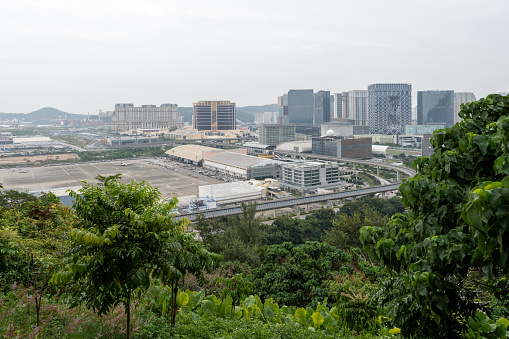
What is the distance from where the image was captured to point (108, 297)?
10.1 feet

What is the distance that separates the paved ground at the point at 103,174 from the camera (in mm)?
28703

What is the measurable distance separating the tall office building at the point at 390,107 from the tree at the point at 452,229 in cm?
7807

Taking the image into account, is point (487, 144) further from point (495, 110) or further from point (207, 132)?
point (207, 132)

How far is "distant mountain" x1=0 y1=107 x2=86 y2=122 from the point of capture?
13900cm

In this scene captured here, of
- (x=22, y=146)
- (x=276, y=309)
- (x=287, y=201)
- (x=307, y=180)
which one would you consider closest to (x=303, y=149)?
(x=307, y=180)

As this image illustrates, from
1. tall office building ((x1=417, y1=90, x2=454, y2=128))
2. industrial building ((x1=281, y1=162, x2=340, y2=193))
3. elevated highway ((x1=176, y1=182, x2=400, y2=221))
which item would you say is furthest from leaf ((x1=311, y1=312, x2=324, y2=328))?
tall office building ((x1=417, y1=90, x2=454, y2=128))

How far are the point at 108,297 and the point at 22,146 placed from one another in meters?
64.9

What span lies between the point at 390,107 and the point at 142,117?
5338 cm

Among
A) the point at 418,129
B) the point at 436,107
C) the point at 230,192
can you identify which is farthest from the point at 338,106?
the point at 230,192

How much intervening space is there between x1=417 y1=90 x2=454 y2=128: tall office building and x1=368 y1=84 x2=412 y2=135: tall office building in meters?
7.72

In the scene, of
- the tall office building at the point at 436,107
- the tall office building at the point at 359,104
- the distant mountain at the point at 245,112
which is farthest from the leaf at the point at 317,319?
the distant mountain at the point at 245,112

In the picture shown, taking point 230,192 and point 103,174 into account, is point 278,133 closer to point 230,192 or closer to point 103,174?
point 103,174

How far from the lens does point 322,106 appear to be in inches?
3772

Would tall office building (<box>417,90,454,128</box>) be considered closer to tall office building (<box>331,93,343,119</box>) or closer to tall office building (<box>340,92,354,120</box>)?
tall office building (<box>340,92,354,120</box>)
